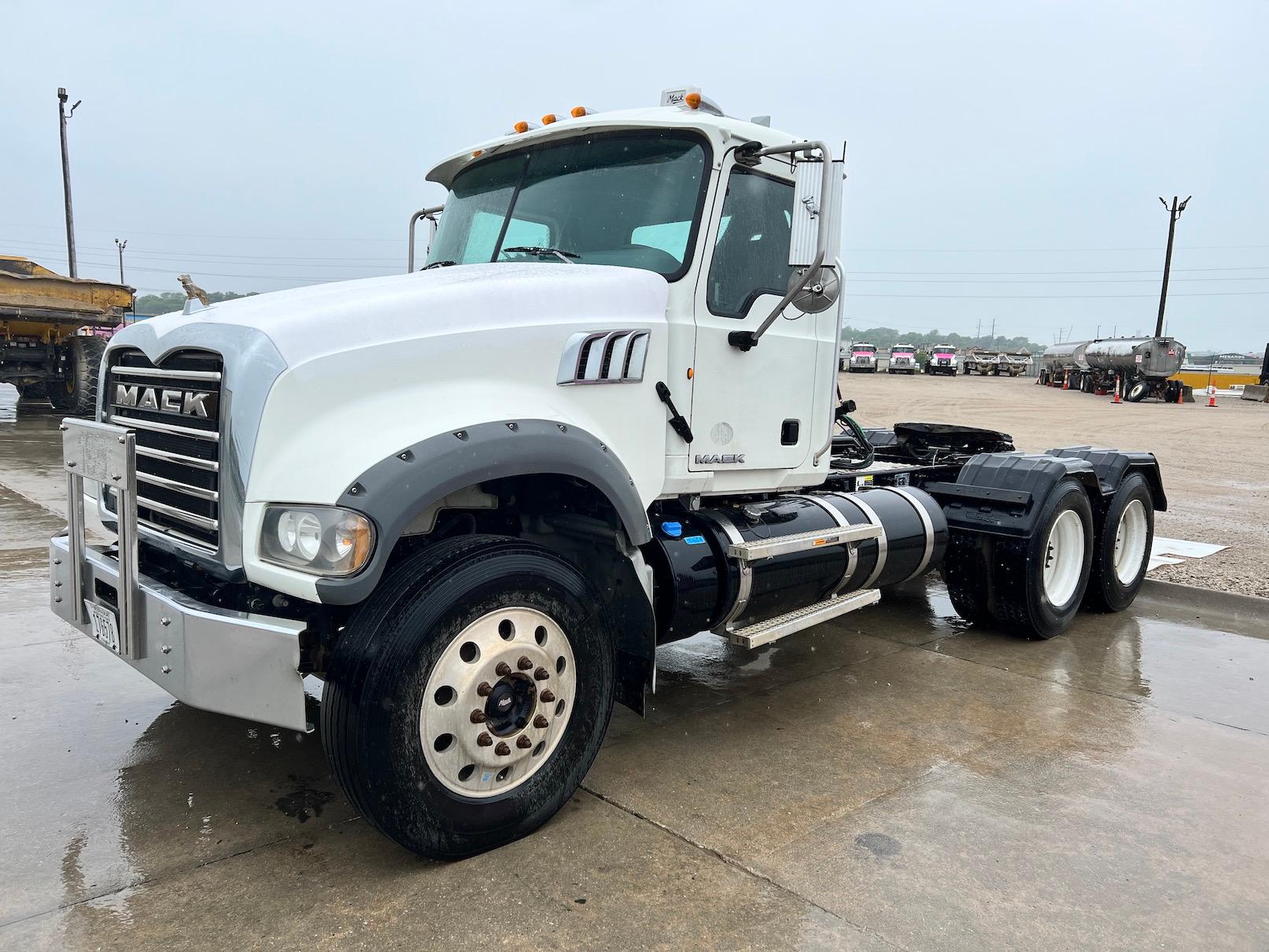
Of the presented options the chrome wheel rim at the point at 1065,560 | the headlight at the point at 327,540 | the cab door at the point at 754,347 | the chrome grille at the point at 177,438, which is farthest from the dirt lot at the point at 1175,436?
the chrome grille at the point at 177,438

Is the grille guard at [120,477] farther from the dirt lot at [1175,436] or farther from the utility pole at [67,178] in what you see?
the utility pole at [67,178]

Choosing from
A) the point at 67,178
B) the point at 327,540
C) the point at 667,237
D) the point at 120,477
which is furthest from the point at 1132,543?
the point at 67,178

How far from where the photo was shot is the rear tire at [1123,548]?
6.38 m

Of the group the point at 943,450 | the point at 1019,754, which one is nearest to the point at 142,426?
the point at 1019,754

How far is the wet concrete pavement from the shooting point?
8.98 feet

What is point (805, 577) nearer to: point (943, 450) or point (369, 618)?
point (369, 618)

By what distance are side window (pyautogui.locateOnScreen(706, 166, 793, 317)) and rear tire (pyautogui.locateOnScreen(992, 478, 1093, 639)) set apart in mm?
2472

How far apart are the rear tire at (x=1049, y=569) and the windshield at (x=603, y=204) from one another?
3.07 metres

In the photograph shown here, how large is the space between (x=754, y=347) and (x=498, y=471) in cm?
167

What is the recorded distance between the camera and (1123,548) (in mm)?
6773

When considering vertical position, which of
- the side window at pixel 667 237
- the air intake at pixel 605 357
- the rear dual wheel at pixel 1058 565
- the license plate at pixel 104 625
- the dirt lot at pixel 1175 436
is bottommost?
the dirt lot at pixel 1175 436

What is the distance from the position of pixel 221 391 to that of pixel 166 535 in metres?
0.68

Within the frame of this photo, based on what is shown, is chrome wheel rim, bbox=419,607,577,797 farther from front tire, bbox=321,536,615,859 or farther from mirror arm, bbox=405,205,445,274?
mirror arm, bbox=405,205,445,274

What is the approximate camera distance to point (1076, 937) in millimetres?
2736
